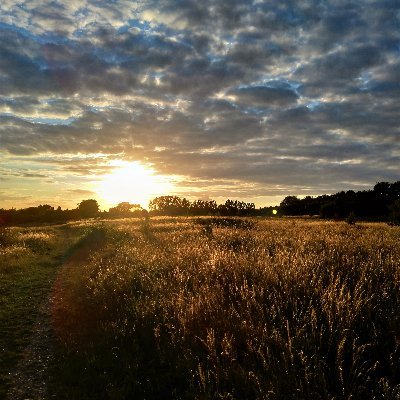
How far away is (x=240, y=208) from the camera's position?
313 feet

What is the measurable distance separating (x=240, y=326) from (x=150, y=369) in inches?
68.5

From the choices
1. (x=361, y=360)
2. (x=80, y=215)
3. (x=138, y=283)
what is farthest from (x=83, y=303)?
(x=80, y=215)

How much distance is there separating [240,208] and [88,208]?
5426 centimetres

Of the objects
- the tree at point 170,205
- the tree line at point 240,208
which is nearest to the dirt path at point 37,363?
the tree line at point 240,208

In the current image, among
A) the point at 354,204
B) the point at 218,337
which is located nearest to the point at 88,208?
the point at 354,204

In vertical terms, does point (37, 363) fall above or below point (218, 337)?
below

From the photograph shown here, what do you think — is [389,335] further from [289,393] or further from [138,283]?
[138,283]

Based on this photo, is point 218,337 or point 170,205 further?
point 170,205

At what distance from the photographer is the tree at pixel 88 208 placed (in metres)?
118

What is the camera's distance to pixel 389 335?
6.10 meters

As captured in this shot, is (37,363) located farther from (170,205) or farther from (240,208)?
(170,205)

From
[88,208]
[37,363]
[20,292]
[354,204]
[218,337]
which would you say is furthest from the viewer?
[88,208]

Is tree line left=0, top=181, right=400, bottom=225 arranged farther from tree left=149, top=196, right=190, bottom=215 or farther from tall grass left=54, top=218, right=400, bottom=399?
tall grass left=54, top=218, right=400, bottom=399

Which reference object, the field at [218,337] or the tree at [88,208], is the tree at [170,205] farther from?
the field at [218,337]
